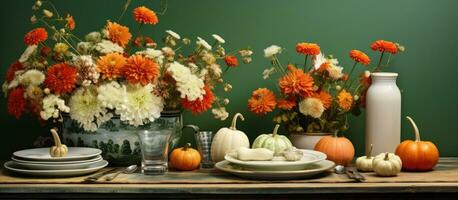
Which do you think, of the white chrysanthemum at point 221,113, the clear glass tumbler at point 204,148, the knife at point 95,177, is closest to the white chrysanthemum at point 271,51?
the white chrysanthemum at point 221,113

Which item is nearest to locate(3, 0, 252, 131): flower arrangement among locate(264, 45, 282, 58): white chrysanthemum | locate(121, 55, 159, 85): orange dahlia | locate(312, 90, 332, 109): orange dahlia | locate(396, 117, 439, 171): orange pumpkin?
locate(121, 55, 159, 85): orange dahlia

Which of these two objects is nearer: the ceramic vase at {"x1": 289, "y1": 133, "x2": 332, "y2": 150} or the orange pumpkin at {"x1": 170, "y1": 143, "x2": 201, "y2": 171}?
the orange pumpkin at {"x1": 170, "y1": 143, "x2": 201, "y2": 171}

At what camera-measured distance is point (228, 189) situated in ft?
6.20

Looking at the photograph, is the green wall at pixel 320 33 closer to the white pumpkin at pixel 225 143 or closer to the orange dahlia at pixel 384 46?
the orange dahlia at pixel 384 46

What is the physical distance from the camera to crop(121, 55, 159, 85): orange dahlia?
211cm

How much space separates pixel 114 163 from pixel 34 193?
386mm

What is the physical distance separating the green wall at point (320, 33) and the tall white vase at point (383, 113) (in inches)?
8.4

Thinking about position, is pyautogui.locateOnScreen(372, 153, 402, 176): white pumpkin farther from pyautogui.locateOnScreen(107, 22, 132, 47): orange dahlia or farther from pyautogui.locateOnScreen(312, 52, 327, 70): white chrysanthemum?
pyautogui.locateOnScreen(107, 22, 132, 47): orange dahlia

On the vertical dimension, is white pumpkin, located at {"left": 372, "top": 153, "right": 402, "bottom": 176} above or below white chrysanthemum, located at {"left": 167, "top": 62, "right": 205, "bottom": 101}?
below

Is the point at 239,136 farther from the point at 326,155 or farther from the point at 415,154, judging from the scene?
the point at 415,154

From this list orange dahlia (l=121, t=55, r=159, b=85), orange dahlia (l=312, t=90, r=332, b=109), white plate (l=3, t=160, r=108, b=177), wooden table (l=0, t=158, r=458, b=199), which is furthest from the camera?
orange dahlia (l=312, t=90, r=332, b=109)

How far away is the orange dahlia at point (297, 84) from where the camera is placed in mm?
2299

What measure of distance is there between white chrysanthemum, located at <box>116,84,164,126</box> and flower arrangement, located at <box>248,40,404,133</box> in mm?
374

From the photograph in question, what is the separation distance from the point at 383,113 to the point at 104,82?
906 mm
